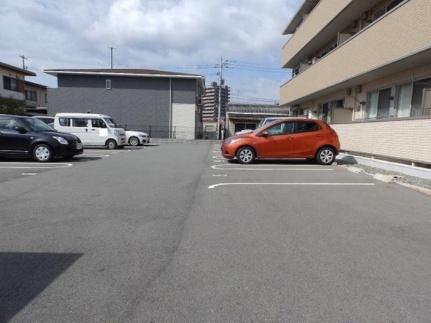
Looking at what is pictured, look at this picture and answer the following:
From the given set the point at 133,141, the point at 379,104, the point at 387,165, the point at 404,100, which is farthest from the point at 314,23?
the point at 133,141

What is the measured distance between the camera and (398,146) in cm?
1044

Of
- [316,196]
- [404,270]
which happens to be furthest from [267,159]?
[404,270]

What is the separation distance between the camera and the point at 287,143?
43.0ft

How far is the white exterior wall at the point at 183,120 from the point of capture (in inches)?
1417

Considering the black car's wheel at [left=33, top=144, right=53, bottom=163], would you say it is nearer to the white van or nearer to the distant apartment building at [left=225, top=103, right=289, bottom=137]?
the white van

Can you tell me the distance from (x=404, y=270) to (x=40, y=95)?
174ft

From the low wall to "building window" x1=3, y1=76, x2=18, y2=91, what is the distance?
121ft

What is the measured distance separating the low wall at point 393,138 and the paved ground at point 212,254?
76.4 inches

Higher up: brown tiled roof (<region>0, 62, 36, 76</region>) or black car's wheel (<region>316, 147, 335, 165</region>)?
brown tiled roof (<region>0, 62, 36, 76</region>)

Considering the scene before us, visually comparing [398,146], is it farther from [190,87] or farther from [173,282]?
[190,87]

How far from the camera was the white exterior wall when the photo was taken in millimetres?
36000

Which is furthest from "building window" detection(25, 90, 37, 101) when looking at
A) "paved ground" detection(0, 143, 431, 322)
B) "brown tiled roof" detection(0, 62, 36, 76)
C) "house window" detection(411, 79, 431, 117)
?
"house window" detection(411, 79, 431, 117)

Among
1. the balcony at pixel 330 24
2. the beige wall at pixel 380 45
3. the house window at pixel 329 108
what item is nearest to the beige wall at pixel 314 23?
the balcony at pixel 330 24

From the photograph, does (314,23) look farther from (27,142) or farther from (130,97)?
(130,97)
